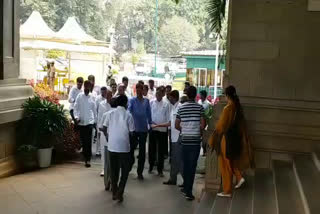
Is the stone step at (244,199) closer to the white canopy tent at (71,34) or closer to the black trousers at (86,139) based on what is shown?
the black trousers at (86,139)

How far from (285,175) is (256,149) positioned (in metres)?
0.74

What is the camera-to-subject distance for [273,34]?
6.56 meters

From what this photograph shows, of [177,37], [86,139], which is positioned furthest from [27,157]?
[177,37]

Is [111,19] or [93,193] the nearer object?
[93,193]

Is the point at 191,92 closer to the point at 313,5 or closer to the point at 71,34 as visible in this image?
the point at 313,5

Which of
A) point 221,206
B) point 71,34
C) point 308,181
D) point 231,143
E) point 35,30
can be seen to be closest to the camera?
point 308,181

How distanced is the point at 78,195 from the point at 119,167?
0.86 meters

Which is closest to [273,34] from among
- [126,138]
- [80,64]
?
[126,138]

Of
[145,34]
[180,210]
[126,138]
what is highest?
[145,34]

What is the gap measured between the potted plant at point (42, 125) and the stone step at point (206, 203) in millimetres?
3792

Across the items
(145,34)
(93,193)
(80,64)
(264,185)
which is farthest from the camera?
(145,34)

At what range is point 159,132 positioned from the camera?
838 centimetres

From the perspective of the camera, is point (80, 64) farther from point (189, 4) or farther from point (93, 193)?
point (93, 193)

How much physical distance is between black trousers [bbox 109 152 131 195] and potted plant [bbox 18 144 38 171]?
8.33 feet
